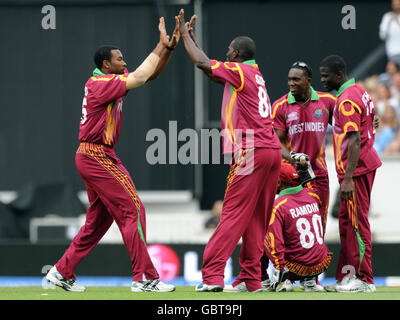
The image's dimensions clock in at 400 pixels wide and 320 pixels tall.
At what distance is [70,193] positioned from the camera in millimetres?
15250

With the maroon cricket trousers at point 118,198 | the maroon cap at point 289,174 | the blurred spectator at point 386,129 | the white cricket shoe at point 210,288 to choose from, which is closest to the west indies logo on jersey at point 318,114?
the maroon cap at point 289,174

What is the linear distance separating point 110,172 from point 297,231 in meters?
1.85

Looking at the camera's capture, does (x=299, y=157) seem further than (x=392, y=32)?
No

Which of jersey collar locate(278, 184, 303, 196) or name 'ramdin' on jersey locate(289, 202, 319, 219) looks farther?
jersey collar locate(278, 184, 303, 196)

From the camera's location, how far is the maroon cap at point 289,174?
26.9 feet

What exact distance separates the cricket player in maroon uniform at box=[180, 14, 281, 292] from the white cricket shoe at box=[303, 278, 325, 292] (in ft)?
3.01

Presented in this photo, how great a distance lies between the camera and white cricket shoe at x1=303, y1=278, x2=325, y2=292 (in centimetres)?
816

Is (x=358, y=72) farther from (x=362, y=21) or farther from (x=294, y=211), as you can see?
(x=294, y=211)

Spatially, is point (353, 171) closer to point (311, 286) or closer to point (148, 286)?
point (311, 286)

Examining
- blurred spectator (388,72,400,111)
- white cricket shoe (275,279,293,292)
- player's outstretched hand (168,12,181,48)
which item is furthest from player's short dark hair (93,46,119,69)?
blurred spectator (388,72,400,111)

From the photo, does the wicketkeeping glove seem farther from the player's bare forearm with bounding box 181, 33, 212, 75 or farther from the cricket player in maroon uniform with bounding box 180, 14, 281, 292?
the player's bare forearm with bounding box 181, 33, 212, 75

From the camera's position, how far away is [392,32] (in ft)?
49.7

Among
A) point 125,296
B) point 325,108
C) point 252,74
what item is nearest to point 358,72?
point 325,108

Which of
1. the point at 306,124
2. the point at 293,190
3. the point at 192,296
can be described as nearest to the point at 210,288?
the point at 192,296
